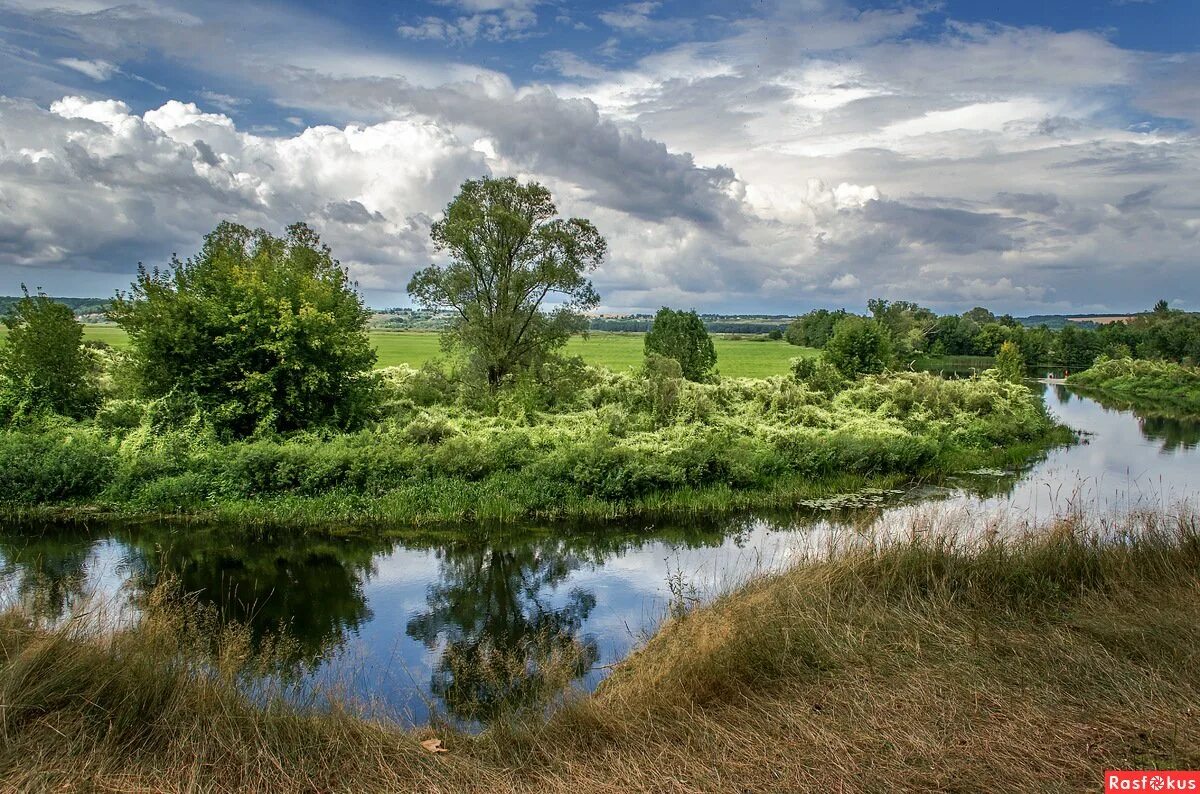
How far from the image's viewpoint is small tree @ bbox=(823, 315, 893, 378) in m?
35.1

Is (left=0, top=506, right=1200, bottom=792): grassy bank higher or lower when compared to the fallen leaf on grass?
higher

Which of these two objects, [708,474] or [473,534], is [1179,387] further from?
[473,534]

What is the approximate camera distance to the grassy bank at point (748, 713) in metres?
4.44

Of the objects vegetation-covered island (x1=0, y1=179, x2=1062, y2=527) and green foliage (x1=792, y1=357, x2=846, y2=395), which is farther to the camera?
green foliage (x1=792, y1=357, x2=846, y2=395)

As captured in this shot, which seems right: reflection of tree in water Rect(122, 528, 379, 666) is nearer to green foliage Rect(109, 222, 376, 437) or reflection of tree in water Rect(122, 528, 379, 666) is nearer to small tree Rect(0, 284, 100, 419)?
green foliage Rect(109, 222, 376, 437)

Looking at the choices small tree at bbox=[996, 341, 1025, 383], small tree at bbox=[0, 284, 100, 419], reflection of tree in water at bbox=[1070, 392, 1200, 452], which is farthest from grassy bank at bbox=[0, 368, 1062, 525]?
small tree at bbox=[996, 341, 1025, 383]

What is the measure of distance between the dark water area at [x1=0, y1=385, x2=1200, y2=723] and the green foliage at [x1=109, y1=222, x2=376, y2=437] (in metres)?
5.38

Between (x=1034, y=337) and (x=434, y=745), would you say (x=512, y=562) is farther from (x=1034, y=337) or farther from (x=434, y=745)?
(x=1034, y=337)

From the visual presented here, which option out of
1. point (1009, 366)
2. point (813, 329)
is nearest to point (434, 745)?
point (1009, 366)

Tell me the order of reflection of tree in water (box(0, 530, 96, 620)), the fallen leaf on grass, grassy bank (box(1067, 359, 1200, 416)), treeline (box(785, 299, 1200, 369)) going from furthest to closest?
treeline (box(785, 299, 1200, 369)) → grassy bank (box(1067, 359, 1200, 416)) → reflection of tree in water (box(0, 530, 96, 620)) → the fallen leaf on grass

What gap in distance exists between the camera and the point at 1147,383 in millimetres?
48875

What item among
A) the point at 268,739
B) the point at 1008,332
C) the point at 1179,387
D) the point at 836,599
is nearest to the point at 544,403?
the point at 836,599

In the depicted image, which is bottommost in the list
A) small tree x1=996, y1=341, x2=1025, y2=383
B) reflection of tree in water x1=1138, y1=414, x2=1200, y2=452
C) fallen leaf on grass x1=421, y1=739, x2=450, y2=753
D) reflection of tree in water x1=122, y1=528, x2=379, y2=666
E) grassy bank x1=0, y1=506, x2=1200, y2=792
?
reflection of tree in water x1=1138, y1=414, x2=1200, y2=452

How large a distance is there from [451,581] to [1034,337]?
83356 mm
